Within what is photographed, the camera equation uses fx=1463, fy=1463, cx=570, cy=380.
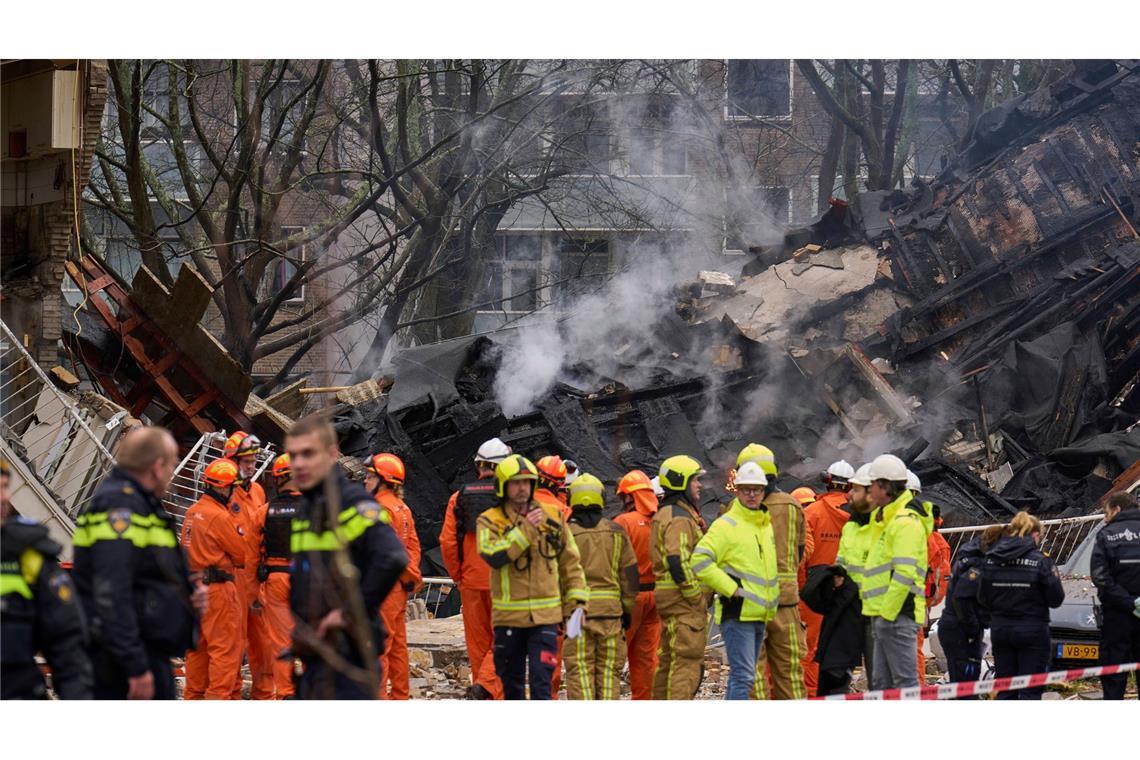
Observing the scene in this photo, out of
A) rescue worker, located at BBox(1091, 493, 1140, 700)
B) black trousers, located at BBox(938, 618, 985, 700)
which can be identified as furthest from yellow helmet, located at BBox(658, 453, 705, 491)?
rescue worker, located at BBox(1091, 493, 1140, 700)

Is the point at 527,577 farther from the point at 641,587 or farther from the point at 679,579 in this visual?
the point at 641,587

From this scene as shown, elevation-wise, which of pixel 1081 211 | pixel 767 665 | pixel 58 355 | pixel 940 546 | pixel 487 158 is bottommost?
pixel 767 665

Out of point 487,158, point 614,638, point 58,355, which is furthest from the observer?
point 487,158

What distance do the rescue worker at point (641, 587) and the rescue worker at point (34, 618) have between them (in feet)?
13.1

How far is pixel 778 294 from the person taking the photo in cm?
1981

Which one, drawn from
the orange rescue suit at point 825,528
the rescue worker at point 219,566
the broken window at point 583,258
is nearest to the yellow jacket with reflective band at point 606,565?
the orange rescue suit at point 825,528

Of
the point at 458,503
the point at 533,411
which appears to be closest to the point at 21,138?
the point at 533,411

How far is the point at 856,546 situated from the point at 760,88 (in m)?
26.3

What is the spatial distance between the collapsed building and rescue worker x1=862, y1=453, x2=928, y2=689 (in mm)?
7203

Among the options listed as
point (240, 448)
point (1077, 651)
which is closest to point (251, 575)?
point (240, 448)

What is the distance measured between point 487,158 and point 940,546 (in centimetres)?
1273

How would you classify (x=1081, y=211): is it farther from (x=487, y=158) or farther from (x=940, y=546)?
(x=940, y=546)

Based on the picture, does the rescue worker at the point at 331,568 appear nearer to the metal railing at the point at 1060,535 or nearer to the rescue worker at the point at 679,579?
the rescue worker at the point at 679,579

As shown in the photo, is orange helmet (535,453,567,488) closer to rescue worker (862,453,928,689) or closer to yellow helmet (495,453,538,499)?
yellow helmet (495,453,538,499)
